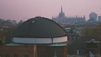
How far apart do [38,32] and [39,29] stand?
92 centimetres

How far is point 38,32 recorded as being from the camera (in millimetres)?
28641

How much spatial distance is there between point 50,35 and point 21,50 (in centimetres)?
575

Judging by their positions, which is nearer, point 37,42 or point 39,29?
point 37,42

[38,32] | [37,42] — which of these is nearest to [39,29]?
[38,32]

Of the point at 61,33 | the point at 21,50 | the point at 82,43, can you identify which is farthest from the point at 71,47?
the point at 21,50

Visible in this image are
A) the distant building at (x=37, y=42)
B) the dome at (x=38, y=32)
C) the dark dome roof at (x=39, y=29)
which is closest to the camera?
the distant building at (x=37, y=42)

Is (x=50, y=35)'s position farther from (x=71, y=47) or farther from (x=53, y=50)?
(x=71, y=47)

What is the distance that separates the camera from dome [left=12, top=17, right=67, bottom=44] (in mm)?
27859

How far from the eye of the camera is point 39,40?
2773 cm

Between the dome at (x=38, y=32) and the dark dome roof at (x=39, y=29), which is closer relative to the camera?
the dome at (x=38, y=32)

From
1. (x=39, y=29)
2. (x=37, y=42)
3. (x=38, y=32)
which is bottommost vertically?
(x=37, y=42)

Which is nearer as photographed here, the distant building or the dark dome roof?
the distant building

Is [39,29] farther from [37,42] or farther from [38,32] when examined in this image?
[37,42]

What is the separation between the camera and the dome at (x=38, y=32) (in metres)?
27.9
